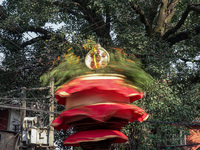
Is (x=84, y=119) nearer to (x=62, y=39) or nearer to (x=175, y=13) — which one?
(x=62, y=39)

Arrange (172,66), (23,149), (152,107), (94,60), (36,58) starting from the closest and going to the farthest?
(94,60) → (152,107) → (172,66) → (36,58) → (23,149)

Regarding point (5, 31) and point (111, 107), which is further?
point (5, 31)

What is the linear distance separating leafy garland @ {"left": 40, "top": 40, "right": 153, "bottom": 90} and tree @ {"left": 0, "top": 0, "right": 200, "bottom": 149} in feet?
23.2

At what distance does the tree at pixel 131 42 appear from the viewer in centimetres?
1143

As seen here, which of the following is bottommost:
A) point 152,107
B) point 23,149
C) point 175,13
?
point 23,149

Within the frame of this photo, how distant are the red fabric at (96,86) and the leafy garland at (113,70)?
125mm

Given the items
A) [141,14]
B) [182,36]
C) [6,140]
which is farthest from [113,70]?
[6,140]

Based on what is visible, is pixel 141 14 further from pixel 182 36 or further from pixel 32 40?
pixel 32 40

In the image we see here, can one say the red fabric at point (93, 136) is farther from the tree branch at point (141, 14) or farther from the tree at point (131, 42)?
the tree branch at point (141, 14)

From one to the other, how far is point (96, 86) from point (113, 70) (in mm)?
359

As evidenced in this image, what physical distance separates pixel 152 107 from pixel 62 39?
4.63m

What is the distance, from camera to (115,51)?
10.6ft

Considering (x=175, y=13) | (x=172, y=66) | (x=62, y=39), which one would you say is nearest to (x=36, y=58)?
(x=62, y=39)

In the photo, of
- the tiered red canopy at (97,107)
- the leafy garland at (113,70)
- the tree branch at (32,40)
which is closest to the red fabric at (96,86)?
the tiered red canopy at (97,107)
